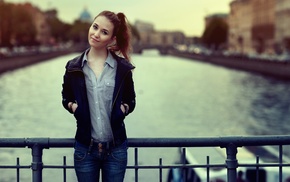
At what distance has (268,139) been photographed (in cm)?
443

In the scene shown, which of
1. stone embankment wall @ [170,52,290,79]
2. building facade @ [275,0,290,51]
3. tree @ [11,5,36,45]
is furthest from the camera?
tree @ [11,5,36,45]

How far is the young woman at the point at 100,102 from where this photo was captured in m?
4.07

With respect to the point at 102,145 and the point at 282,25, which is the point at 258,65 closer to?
the point at 282,25

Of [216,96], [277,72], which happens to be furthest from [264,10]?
[216,96]

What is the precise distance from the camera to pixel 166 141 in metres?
4.38

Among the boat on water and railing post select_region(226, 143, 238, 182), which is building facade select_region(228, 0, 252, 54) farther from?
railing post select_region(226, 143, 238, 182)

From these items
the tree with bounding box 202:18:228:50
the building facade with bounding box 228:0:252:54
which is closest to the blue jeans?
the building facade with bounding box 228:0:252:54

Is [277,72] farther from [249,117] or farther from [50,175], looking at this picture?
[50,175]

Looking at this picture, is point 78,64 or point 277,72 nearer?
point 78,64

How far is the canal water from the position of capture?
2463cm

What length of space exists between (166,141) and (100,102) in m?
0.56

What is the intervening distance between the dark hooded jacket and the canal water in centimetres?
1504

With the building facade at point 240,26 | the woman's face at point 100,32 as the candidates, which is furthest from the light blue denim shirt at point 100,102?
the building facade at point 240,26

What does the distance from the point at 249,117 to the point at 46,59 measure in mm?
77560
